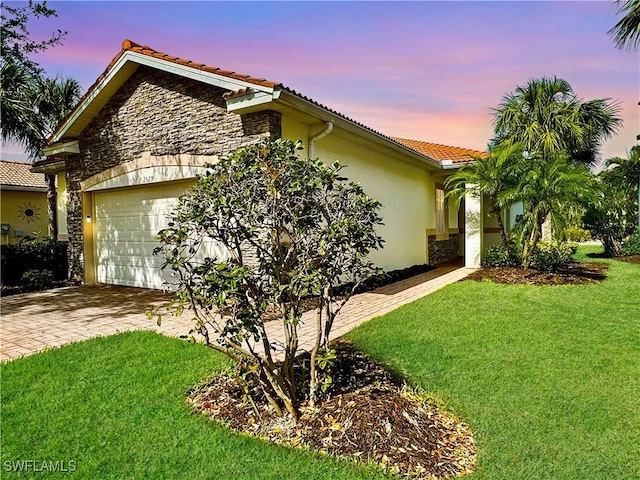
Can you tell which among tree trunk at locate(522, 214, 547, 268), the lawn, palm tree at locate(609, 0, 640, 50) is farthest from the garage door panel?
palm tree at locate(609, 0, 640, 50)

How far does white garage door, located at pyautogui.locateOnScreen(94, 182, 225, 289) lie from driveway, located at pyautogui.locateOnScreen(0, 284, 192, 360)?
558 mm

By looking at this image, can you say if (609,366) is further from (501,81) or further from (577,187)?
(501,81)

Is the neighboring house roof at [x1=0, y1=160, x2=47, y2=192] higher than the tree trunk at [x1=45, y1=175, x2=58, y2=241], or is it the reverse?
the neighboring house roof at [x1=0, y1=160, x2=47, y2=192]

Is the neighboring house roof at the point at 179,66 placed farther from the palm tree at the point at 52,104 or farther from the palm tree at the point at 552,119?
the palm tree at the point at 52,104

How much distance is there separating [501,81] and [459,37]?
24.4 feet

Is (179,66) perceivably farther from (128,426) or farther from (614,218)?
(614,218)

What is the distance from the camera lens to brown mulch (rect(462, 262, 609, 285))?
10633 mm

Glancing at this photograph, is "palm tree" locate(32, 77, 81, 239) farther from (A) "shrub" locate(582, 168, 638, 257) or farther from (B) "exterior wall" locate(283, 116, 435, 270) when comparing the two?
(A) "shrub" locate(582, 168, 638, 257)

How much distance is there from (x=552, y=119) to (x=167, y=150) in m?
14.2

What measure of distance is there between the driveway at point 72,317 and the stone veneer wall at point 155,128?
2.38 metres

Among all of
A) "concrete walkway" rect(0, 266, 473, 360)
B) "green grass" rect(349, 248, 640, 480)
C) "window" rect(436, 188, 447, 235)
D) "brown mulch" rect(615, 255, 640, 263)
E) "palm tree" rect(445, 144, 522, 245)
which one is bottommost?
"green grass" rect(349, 248, 640, 480)

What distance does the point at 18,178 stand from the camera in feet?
70.4

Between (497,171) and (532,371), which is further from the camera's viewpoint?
(497,171)

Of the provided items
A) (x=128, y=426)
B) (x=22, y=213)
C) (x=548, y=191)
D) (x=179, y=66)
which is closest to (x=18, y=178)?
(x=22, y=213)
